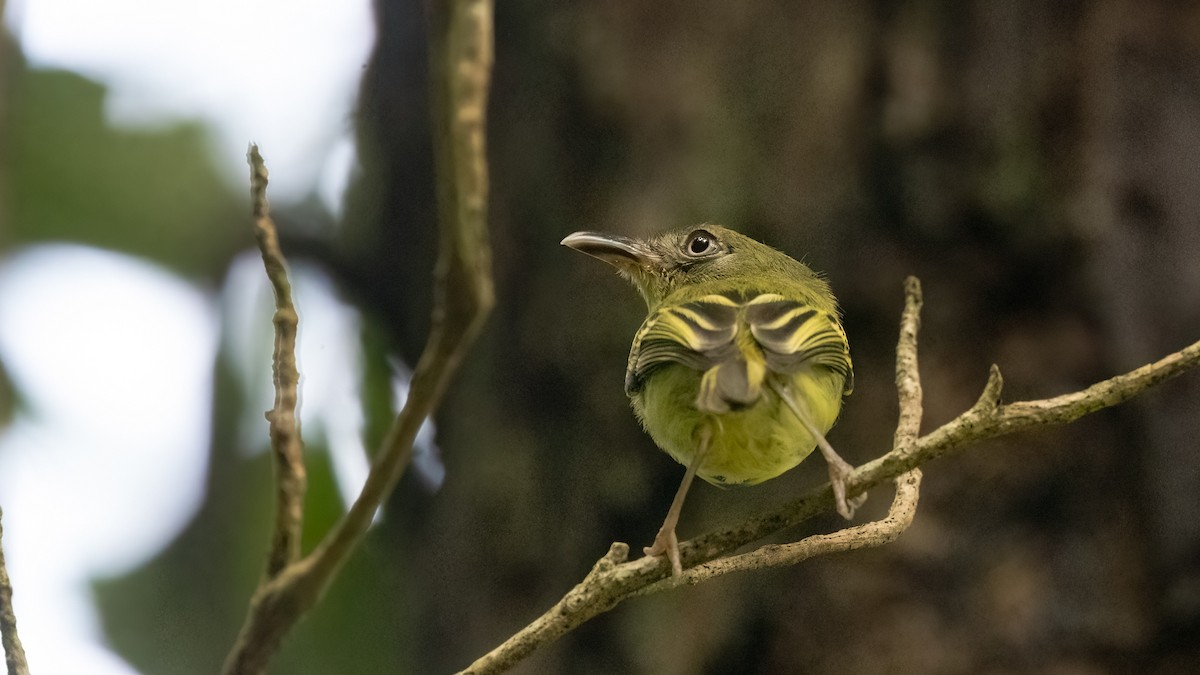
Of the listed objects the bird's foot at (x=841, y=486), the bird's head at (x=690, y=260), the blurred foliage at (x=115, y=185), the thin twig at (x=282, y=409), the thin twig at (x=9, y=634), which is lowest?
the thin twig at (x=9, y=634)

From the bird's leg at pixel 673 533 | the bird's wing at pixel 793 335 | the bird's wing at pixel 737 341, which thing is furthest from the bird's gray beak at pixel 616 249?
the bird's leg at pixel 673 533

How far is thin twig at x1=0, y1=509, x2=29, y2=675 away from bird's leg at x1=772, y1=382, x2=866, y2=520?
129cm

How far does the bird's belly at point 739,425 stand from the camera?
2.54 meters

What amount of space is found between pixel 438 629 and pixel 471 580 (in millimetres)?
215

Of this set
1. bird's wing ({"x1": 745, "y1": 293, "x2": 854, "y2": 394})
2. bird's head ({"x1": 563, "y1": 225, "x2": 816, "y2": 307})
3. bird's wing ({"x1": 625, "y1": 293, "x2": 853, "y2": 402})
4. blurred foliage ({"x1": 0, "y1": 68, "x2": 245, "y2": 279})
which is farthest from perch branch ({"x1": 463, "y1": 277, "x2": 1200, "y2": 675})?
blurred foliage ({"x1": 0, "y1": 68, "x2": 245, "y2": 279})

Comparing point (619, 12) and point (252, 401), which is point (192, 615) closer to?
point (252, 401)

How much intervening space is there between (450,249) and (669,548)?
3.95ft

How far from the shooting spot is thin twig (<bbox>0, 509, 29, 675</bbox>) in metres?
1.39

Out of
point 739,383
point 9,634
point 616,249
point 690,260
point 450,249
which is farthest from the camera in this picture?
point 690,260

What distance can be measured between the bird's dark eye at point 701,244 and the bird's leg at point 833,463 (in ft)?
4.02

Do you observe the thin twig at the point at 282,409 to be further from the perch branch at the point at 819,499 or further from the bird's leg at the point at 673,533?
the bird's leg at the point at 673,533

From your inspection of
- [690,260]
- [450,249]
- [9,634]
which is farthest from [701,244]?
[450,249]

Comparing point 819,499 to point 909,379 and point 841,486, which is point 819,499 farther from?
point 909,379

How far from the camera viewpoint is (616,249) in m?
3.56
